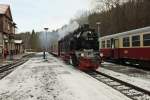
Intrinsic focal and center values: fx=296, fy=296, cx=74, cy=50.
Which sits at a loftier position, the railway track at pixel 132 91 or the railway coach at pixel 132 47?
the railway coach at pixel 132 47

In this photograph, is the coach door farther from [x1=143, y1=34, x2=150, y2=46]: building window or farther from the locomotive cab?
[x1=143, y1=34, x2=150, y2=46]: building window

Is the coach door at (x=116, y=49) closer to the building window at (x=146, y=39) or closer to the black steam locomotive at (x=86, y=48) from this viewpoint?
the black steam locomotive at (x=86, y=48)

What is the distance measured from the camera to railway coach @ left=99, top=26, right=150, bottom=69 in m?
19.3

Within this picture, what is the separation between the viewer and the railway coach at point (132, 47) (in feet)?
63.5

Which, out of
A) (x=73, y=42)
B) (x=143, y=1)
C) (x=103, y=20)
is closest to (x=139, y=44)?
(x=73, y=42)

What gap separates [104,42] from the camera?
1254 inches

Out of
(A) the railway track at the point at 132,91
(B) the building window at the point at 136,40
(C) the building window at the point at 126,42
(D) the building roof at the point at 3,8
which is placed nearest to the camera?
(A) the railway track at the point at 132,91

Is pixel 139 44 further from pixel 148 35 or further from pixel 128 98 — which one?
pixel 128 98

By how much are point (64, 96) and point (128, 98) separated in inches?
83.8

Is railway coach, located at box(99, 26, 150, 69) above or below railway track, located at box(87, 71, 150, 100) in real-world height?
above

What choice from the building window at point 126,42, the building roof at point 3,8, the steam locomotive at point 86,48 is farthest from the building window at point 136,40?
the building roof at point 3,8

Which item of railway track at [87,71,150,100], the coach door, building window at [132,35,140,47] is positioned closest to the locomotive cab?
building window at [132,35,140,47]

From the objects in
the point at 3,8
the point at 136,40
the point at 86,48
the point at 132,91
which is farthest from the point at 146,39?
the point at 3,8

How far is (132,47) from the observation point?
21.9 m
